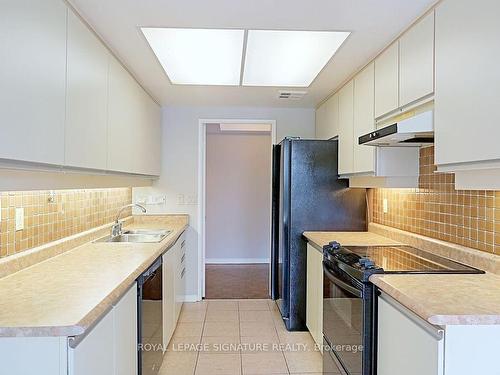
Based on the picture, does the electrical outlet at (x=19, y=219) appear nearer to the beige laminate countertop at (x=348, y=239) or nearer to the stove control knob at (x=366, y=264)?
the stove control knob at (x=366, y=264)

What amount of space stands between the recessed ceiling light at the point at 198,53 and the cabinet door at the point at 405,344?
168 cm

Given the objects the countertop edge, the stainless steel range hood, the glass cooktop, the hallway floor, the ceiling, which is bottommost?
the hallway floor

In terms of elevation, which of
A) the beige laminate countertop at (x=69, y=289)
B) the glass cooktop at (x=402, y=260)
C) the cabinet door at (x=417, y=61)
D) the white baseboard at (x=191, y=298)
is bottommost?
the white baseboard at (x=191, y=298)

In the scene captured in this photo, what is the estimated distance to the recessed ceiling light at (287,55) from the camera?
2.39 metres

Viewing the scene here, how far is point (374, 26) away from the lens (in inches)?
86.7

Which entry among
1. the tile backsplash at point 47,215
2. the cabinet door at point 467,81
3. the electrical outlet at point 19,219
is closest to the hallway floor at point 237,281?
the tile backsplash at point 47,215

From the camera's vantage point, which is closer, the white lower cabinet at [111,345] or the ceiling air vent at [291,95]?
the white lower cabinet at [111,345]

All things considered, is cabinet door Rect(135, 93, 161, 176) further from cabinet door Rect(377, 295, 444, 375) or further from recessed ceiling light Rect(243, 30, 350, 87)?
cabinet door Rect(377, 295, 444, 375)

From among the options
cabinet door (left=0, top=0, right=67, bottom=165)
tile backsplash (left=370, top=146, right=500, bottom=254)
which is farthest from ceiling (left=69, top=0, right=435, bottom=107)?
tile backsplash (left=370, top=146, right=500, bottom=254)

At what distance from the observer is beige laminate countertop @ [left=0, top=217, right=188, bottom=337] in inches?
50.0

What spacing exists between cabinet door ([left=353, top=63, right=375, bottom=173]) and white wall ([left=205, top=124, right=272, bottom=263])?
3706mm

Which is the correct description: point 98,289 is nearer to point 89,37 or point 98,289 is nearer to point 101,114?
point 101,114

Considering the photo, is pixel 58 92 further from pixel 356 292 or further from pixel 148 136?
pixel 148 136

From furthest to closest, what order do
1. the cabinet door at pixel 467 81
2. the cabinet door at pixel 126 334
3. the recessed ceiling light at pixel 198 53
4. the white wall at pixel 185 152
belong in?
1. the white wall at pixel 185 152
2. the recessed ceiling light at pixel 198 53
3. the cabinet door at pixel 126 334
4. the cabinet door at pixel 467 81
